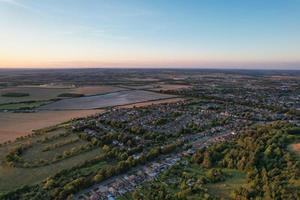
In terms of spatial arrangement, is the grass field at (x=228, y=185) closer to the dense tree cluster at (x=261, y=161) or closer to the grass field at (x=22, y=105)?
the dense tree cluster at (x=261, y=161)

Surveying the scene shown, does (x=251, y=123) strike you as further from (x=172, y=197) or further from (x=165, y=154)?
(x=172, y=197)

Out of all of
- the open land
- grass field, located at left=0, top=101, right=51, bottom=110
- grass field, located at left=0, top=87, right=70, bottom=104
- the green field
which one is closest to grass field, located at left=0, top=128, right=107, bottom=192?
the open land

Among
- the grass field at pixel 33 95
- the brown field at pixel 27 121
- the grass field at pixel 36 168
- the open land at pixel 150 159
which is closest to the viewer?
the open land at pixel 150 159

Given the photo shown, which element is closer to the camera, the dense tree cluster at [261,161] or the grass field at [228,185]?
the dense tree cluster at [261,161]

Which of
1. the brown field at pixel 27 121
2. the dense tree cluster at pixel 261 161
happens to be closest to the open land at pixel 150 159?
the dense tree cluster at pixel 261 161

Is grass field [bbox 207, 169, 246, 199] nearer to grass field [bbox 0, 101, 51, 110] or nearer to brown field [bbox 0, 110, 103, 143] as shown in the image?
brown field [bbox 0, 110, 103, 143]

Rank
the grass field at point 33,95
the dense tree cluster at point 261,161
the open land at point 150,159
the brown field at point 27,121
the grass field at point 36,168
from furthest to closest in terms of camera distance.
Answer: the grass field at point 33,95, the brown field at point 27,121, the grass field at point 36,168, the open land at point 150,159, the dense tree cluster at point 261,161

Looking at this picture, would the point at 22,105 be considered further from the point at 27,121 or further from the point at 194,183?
the point at 194,183

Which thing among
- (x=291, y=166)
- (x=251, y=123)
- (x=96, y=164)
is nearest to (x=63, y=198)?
(x=96, y=164)

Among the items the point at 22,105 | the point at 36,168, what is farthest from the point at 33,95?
the point at 36,168
